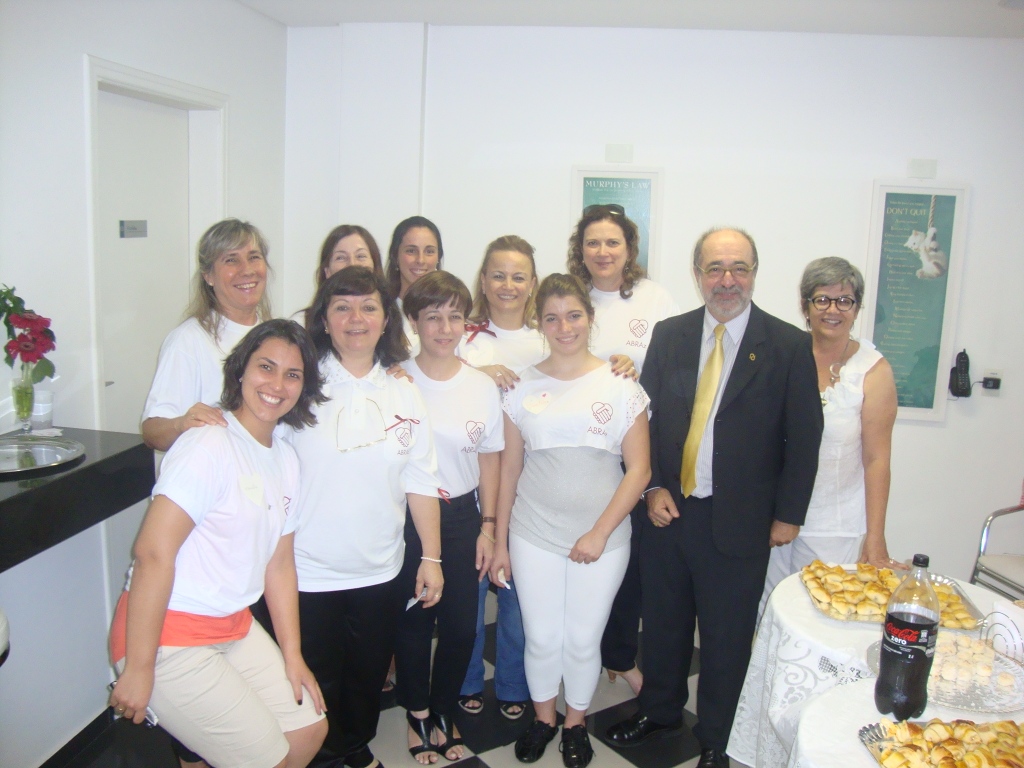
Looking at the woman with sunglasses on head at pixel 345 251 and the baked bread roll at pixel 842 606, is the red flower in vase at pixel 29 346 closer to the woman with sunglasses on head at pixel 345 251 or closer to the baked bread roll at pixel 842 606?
the woman with sunglasses on head at pixel 345 251

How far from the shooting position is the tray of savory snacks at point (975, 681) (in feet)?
4.71

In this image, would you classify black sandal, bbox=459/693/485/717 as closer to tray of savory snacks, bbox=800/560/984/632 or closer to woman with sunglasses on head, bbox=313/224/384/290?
tray of savory snacks, bbox=800/560/984/632

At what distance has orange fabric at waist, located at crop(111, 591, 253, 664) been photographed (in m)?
1.65

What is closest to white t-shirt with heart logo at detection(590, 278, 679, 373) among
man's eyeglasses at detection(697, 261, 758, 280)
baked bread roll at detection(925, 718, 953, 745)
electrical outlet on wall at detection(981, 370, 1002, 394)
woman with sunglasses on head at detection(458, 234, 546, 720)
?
woman with sunglasses on head at detection(458, 234, 546, 720)

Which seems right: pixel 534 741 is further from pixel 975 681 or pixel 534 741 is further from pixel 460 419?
pixel 975 681

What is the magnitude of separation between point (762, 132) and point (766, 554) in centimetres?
251

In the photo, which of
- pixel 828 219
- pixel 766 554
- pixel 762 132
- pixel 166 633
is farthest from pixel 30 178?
pixel 828 219

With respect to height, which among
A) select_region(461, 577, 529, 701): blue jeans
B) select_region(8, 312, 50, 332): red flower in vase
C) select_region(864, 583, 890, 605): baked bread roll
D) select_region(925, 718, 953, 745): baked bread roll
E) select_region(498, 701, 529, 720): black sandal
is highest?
select_region(8, 312, 50, 332): red flower in vase

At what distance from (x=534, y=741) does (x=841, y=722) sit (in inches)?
49.1

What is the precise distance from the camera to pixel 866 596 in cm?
175

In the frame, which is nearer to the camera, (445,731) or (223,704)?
(223,704)

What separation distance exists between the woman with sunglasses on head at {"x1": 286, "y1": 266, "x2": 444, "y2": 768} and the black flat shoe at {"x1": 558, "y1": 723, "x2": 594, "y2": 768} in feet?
2.13

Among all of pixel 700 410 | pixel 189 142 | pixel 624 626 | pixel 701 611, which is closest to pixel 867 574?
pixel 701 611

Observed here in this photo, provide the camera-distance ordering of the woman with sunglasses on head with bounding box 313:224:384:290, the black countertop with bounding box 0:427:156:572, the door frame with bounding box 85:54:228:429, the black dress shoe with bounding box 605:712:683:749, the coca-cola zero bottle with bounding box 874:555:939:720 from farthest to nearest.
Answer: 1. the woman with sunglasses on head with bounding box 313:224:384:290
2. the door frame with bounding box 85:54:228:429
3. the black dress shoe with bounding box 605:712:683:749
4. the black countertop with bounding box 0:427:156:572
5. the coca-cola zero bottle with bounding box 874:555:939:720
